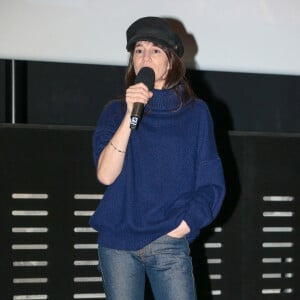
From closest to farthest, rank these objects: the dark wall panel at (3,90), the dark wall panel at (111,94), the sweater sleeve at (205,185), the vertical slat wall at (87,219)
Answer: the sweater sleeve at (205,185), the vertical slat wall at (87,219), the dark wall panel at (3,90), the dark wall panel at (111,94)

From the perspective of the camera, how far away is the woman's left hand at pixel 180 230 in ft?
3.79

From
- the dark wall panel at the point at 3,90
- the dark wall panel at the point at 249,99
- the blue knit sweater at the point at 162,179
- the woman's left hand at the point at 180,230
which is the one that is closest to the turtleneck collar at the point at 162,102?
the blue knit sweater at the point at 162,179

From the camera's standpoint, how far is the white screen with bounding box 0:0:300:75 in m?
1.98

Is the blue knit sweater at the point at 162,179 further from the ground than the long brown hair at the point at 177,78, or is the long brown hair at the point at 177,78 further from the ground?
the long brown hair at the point at 177,78

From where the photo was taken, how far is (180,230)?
1.16m

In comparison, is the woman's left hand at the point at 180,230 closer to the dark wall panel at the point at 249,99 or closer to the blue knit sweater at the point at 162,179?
the blue knit sweater at the point at 162,179

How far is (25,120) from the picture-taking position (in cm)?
234

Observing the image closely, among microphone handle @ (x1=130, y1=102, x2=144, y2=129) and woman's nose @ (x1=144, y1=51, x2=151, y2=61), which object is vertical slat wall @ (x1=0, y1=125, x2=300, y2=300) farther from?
microphone handle @ (x1=130, y1=102, x2=144, y2=129)

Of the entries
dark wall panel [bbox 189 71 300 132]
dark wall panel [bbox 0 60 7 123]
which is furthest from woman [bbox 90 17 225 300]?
dark wall panel [bbox 189 71 300 132]

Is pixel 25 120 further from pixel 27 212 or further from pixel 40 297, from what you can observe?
pixel 40 297

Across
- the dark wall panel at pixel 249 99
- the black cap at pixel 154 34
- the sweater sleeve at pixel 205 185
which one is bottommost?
the sweater sleeve at pixel 205 185

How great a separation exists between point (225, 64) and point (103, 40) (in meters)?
0.48

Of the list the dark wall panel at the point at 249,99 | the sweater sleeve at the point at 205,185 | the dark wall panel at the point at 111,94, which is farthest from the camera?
the dark wall panel at the point at 249,99

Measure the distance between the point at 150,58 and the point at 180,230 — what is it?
1.25 ft
